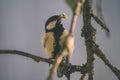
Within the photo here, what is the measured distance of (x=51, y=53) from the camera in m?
1.89

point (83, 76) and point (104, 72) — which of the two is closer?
point (83, 76)

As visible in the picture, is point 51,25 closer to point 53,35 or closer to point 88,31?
point 53,35

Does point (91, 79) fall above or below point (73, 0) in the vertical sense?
below

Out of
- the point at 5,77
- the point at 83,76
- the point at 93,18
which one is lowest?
the point at 5,77

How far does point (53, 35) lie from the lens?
2.07 metres

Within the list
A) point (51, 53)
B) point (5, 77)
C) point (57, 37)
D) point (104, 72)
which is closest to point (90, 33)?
point (51, 53)

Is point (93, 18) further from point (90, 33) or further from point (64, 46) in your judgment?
point (64, 46)

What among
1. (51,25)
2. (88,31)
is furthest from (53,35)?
(88,31)

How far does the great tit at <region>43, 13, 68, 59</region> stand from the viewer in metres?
1.88

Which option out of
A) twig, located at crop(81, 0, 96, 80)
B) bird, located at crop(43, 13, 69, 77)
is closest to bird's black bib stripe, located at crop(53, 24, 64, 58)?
bird, located at crop(43, 13, 69, 77)

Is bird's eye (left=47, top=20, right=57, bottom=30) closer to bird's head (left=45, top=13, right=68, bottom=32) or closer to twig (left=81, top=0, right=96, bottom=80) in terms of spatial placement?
bird's head (left=45, top=13, right=68, bottom=32)

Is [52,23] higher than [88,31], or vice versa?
[52,23]

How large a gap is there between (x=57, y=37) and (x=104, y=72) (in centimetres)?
107

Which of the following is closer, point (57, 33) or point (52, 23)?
point (57, 33)
